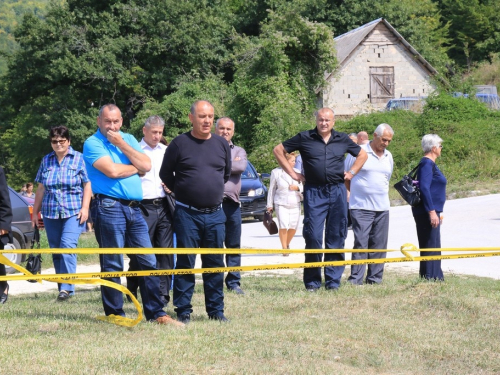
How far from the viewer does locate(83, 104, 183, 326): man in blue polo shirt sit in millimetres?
6590

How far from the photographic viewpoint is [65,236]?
8453 mm

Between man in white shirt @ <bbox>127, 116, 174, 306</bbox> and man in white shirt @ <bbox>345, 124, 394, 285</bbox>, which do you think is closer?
man in white shirt @ <bbox>127, 116, 174, 306</bbox>

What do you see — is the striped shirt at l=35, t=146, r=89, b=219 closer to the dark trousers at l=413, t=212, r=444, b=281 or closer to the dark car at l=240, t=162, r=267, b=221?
the dark trousers at l=413, t=212, r=444, b=281

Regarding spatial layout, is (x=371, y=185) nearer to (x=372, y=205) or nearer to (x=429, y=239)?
(x=372, y=205)

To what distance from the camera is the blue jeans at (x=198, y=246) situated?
673 centimetres

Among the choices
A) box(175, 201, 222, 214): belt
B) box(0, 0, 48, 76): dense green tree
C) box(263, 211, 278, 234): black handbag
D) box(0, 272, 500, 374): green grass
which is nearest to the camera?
box(0, 272, 500, 374): green grass

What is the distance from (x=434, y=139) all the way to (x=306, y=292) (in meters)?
2.31

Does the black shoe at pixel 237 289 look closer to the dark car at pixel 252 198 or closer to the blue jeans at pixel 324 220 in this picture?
the blue jeans at pixel 324 220

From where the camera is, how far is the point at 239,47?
138 feet

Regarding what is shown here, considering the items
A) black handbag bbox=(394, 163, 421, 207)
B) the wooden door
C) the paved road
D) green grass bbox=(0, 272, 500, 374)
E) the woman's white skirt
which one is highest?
the wooden door

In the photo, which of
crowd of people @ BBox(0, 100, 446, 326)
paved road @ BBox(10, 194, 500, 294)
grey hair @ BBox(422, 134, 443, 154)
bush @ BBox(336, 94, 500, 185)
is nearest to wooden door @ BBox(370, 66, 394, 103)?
bush @ BBox(336, 94, 500, 185)

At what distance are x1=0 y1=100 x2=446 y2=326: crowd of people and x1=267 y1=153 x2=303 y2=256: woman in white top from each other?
2.95 metres

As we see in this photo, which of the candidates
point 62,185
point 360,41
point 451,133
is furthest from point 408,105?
point 62,185

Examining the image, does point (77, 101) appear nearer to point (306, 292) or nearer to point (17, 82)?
point (17, 82)
